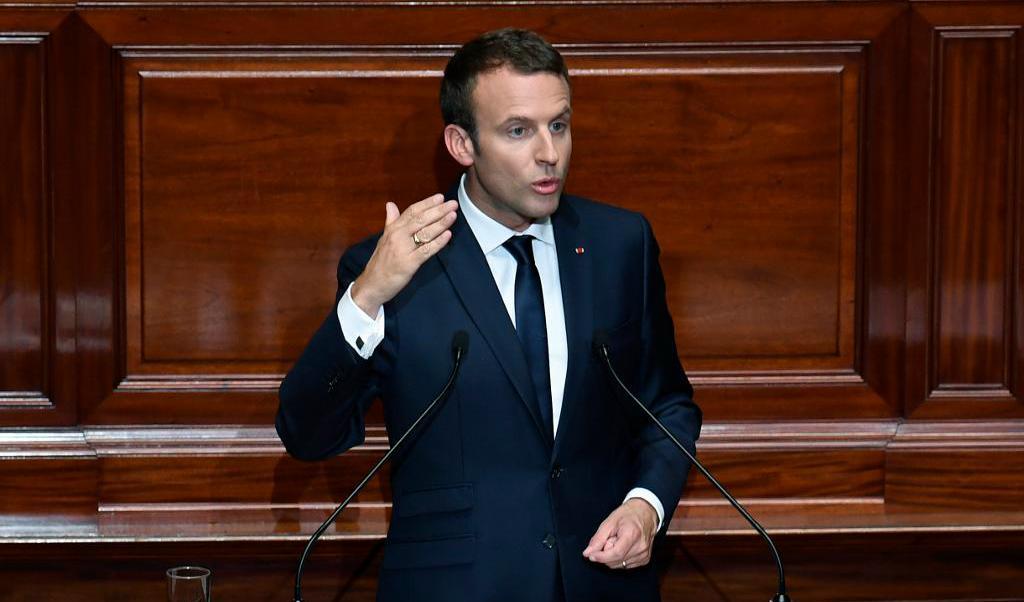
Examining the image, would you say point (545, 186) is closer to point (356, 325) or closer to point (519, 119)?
point (519, 119)

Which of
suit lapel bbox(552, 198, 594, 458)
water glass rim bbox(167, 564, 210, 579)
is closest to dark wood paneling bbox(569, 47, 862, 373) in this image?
suit lapel bbox(552, 198, 594, 458)

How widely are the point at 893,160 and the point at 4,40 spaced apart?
6.17 feet

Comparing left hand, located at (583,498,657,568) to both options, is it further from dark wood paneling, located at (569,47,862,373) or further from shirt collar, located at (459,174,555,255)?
dark wood paneling, located at (569,47,862,373)

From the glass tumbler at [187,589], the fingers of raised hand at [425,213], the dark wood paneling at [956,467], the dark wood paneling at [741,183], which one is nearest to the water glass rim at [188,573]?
the glass tumbler at [187,589]

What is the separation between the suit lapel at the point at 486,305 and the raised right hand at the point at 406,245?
202mm

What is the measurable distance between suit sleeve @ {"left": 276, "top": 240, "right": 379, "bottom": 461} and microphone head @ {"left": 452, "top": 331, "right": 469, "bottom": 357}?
7.5 inches

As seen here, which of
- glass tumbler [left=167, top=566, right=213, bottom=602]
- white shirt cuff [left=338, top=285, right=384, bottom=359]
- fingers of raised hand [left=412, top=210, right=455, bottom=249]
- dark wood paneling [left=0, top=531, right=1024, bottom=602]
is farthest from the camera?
dark wood paneling [left=0, top=531, right=1024, bottom=602]

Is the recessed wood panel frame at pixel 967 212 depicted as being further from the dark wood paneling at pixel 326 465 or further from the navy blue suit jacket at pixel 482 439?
the navy blue suit jacket at pixel 482 439

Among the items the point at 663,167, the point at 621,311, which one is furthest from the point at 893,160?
the point at 621,311

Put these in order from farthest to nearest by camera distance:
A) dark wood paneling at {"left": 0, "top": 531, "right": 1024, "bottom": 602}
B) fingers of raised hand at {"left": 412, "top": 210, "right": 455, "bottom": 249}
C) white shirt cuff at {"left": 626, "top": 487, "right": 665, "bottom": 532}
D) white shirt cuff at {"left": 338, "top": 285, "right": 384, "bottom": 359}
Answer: dark wood paneling at {"left": 0, "top": 531, "right": 1024, "bottom": 602} → white shirt cuff at {"left": 626, "top": 487, "right": 665, "bottom": 532} → white shirt cuff at {"left": 338, "top": 285, "right": 384, "bottom": 359} → fingers of raised hand at {"left": 412, "top": 210, "right": 455, "bottom": 249}

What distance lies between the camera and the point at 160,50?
3047 millimetres

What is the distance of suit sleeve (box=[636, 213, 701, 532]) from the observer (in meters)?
2.52

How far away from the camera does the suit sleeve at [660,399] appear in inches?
99.3

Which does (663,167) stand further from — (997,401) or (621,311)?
(997,401)
